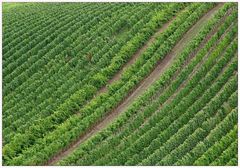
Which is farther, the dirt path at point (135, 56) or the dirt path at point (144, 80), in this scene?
the dirt path at point (135, 56)

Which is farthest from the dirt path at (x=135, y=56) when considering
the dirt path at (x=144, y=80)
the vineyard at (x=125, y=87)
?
the vineyard at (x=125, y=87)

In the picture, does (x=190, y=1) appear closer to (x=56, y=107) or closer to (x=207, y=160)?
(x=56, y=107)

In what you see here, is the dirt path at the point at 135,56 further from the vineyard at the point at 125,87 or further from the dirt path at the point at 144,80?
the vineyard at the point at 125,87

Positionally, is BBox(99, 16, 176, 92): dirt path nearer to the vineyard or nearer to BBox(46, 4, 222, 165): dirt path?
BBox(46, 4, 222, 165): dirt path

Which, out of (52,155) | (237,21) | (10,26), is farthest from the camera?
(10,26)

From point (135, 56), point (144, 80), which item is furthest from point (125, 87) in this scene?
point (135, 56)

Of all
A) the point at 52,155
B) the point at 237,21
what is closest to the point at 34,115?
the point at 52,155

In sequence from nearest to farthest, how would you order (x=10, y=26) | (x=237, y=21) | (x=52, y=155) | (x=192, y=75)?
(x=52, y=155) < (x=192, y=75) < (x=237, y=21) < (x=10, y=26)
